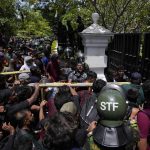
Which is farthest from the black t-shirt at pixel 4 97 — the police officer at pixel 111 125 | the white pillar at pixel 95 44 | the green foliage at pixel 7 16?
the green foliage at pixel 7 16

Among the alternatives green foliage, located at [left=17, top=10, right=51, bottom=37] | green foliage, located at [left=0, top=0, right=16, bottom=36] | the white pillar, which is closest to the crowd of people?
the white pillar

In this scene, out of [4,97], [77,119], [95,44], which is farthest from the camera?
[95,44]

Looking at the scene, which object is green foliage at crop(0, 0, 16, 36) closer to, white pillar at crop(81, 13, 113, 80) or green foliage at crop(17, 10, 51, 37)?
green foliage at crop(17, 10, 51, 37)

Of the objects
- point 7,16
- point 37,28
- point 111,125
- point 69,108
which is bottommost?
point 37,28

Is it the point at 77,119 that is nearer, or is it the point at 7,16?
the point at 77,119

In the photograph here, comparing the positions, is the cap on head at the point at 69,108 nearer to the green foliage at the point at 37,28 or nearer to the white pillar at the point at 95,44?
the white pillar at the point at 95,44

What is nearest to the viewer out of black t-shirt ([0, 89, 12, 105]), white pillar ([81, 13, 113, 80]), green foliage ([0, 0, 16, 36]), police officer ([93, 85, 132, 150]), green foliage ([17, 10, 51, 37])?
police officer ([93, 85, 132, 150])

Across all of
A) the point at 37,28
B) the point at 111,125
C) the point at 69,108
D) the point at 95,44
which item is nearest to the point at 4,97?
the point at 69,108

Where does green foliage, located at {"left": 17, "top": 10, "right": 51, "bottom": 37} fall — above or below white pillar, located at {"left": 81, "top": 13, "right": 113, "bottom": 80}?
below

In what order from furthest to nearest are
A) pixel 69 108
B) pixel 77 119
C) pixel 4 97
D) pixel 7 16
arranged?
1. pixel 7 16
2. pixel 4 97
3. pixel 69 108
4. pixel 77 119

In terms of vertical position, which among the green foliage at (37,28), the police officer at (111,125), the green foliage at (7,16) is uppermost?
the police officer at (111,125)

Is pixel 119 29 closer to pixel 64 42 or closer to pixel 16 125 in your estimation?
pixel 64 42

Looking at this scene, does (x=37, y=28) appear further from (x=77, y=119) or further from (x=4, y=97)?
(x=77, y=119)

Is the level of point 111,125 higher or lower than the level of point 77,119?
higher
